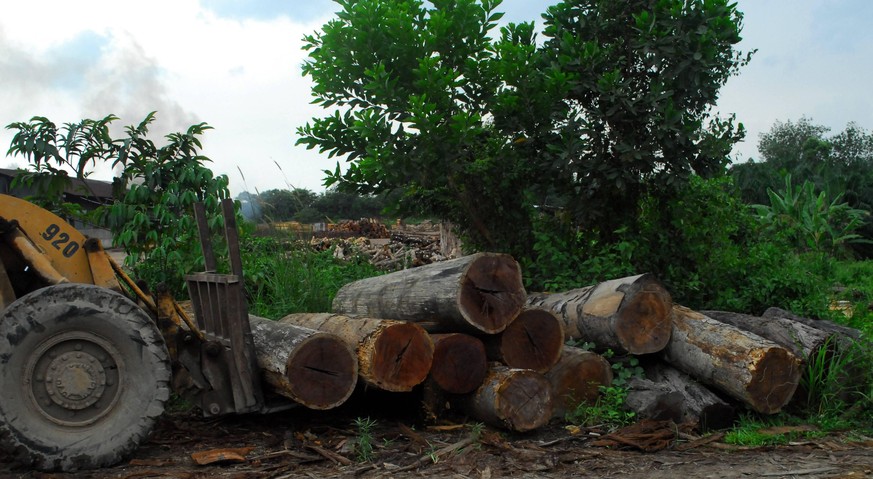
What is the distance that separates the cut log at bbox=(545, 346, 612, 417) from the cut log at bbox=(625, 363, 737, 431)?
260 mm

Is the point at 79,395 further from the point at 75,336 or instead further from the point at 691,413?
the point at 691,413

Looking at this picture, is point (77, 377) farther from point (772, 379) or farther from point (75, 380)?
point (772, 379)

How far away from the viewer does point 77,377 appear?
4727mm

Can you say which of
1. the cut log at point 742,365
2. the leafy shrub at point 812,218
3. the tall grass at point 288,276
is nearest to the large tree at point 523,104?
the tall grass at point 288,276

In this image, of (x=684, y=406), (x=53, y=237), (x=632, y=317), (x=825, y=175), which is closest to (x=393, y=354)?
(x=632, y=317)

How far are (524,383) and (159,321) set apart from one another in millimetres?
2574

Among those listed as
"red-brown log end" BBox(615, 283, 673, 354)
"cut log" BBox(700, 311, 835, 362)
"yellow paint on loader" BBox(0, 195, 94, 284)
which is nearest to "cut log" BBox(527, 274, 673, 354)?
"red-brown log end" BBox(615, 283, 673, 354)

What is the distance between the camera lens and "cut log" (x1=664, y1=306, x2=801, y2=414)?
568 cm

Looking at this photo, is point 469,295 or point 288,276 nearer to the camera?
point 469,295

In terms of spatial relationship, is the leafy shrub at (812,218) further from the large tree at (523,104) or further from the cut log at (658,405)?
the cut log at (658,405)

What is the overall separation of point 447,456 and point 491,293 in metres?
1.32

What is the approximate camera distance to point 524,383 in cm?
547

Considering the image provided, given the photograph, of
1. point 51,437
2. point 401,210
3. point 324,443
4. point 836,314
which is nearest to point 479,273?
point 324,443

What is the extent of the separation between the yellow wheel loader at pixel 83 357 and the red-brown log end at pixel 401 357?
2.88 ft
